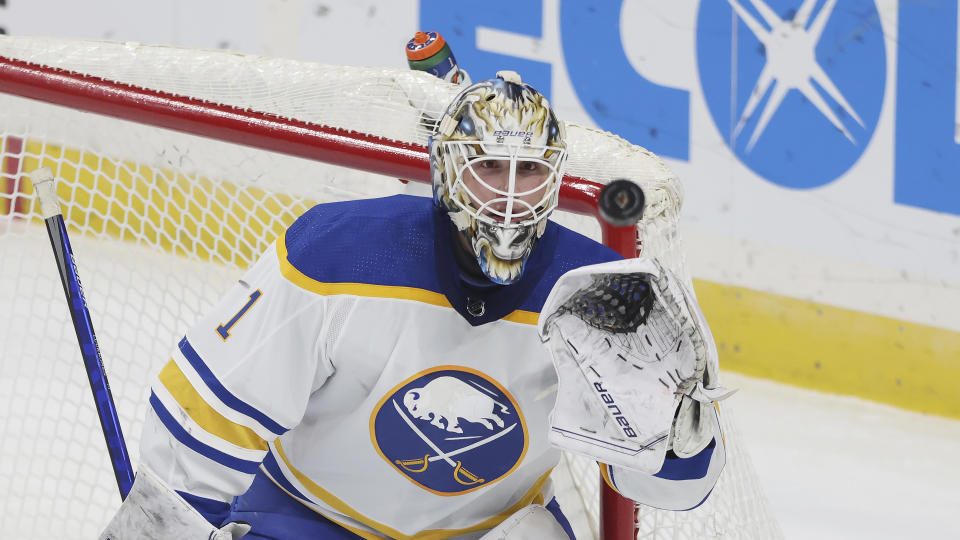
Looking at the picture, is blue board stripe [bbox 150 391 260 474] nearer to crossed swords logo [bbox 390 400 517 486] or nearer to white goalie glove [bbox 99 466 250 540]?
white goalie glove [bbox 99 466 250 540]

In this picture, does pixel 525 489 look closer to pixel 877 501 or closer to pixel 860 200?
pixel 877 501

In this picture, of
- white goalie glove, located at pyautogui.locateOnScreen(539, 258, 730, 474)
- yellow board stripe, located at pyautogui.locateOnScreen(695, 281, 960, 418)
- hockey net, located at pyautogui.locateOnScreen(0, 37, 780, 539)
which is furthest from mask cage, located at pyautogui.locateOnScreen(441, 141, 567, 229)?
yellow board stripe, located at pyautogui.locateOnScreen(695, 281, 960, 418)

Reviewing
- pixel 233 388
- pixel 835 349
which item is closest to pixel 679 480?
pixel 233 388

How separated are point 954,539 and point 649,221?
1703mm

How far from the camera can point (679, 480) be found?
5.41ft

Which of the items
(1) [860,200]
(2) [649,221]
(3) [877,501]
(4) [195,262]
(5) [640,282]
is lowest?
(3) [877,501]

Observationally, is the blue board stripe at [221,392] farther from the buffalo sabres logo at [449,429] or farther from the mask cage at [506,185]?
the mask cage at [506,185]

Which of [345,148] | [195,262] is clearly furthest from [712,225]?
[345,148]

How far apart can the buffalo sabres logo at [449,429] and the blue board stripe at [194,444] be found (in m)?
0.19

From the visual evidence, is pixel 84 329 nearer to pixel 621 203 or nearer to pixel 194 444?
pixel 194 444

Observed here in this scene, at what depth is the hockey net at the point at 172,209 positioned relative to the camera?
2.04m

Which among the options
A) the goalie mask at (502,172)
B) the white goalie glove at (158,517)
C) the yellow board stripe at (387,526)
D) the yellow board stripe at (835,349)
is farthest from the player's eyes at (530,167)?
the yellow board stripe at (835,349)

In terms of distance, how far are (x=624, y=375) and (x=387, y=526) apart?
1.49ft

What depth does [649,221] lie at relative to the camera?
1.96 meters
